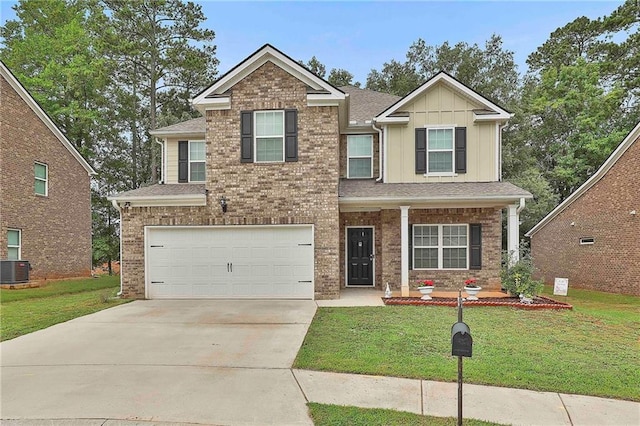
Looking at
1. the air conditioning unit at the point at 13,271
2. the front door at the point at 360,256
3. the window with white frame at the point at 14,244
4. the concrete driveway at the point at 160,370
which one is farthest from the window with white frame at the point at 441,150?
the window with white frame at the point at 14,244

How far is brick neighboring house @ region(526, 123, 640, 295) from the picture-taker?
1333 cm

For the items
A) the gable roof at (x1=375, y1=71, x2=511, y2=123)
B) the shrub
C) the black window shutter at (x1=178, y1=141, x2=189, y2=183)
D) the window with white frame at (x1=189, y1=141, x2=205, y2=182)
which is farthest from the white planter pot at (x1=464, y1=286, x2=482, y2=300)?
the black window shutter at (x1=178, y1=141, x2=189, y2=183)

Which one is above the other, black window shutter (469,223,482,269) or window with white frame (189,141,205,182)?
window with white frame (189,141,205,182)

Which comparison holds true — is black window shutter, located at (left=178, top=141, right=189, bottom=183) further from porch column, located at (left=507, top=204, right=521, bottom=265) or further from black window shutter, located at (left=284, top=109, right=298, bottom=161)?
porch column, located at (left=507, top=204, right=521, bottom=265)

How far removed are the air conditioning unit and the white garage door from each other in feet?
19.5

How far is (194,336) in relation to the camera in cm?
729

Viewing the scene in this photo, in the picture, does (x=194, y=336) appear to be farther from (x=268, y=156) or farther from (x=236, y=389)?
(x=268, y=156)

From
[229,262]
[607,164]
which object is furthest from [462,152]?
[229,262]

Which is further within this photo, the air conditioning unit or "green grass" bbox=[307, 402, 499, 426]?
the air conditioning unit

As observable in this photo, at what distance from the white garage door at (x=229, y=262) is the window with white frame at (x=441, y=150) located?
15.4 ft

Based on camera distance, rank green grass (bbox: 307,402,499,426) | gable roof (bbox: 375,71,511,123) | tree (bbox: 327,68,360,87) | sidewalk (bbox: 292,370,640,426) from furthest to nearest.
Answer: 1. tree (bbox: 327,68,360,87)
2. gable roof (bbox: 375,71,511,123)
3. sidewalk (bbox: 292,370,640,426)
4. green grass (bbox: 307,402,499,426)

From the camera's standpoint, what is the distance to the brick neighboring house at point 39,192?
15.2 m

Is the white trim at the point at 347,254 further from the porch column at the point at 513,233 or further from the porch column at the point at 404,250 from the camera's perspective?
the porch column at the point at 513,233

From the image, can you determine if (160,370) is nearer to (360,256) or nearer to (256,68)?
(256,68)
